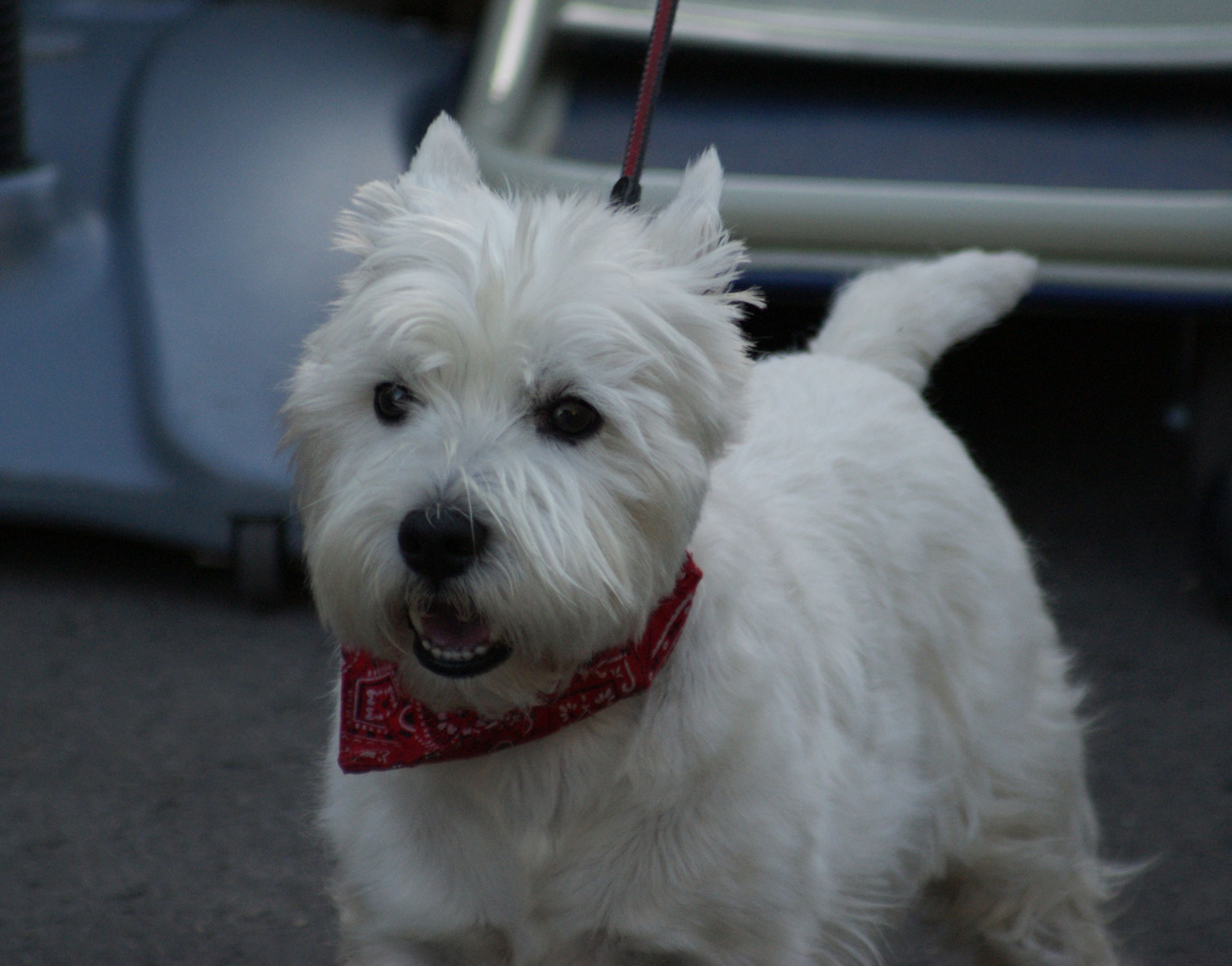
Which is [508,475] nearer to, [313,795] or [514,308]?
[514,308]

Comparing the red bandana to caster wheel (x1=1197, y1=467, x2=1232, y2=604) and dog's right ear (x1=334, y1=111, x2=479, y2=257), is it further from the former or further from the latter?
caster wheel (x1=1197, y1=467, x2=1232, y2=604)

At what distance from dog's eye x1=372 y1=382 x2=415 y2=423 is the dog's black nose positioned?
0.66 feet

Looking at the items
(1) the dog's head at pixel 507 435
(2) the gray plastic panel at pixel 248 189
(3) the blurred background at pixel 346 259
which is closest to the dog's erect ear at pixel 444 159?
(1) the dog's head at pixel 507 435

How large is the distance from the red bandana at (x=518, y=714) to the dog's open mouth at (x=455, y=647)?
0.11m

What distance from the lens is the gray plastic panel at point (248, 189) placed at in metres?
4.30

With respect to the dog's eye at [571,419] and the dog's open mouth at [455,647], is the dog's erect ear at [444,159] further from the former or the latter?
the dog's open mouth at [455,647]

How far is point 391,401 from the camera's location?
1.94 meters

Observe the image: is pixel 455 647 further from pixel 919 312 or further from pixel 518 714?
pixel 919 312

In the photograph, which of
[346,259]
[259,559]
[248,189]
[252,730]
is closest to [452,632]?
[252,730]

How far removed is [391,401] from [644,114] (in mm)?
646

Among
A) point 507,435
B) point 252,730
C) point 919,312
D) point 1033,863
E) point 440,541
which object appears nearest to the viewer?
point 440,541

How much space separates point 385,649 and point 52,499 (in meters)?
2.67

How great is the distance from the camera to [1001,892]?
9.16ft

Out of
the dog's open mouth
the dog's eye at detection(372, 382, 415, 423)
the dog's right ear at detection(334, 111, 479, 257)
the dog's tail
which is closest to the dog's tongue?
the dog's open mouth
